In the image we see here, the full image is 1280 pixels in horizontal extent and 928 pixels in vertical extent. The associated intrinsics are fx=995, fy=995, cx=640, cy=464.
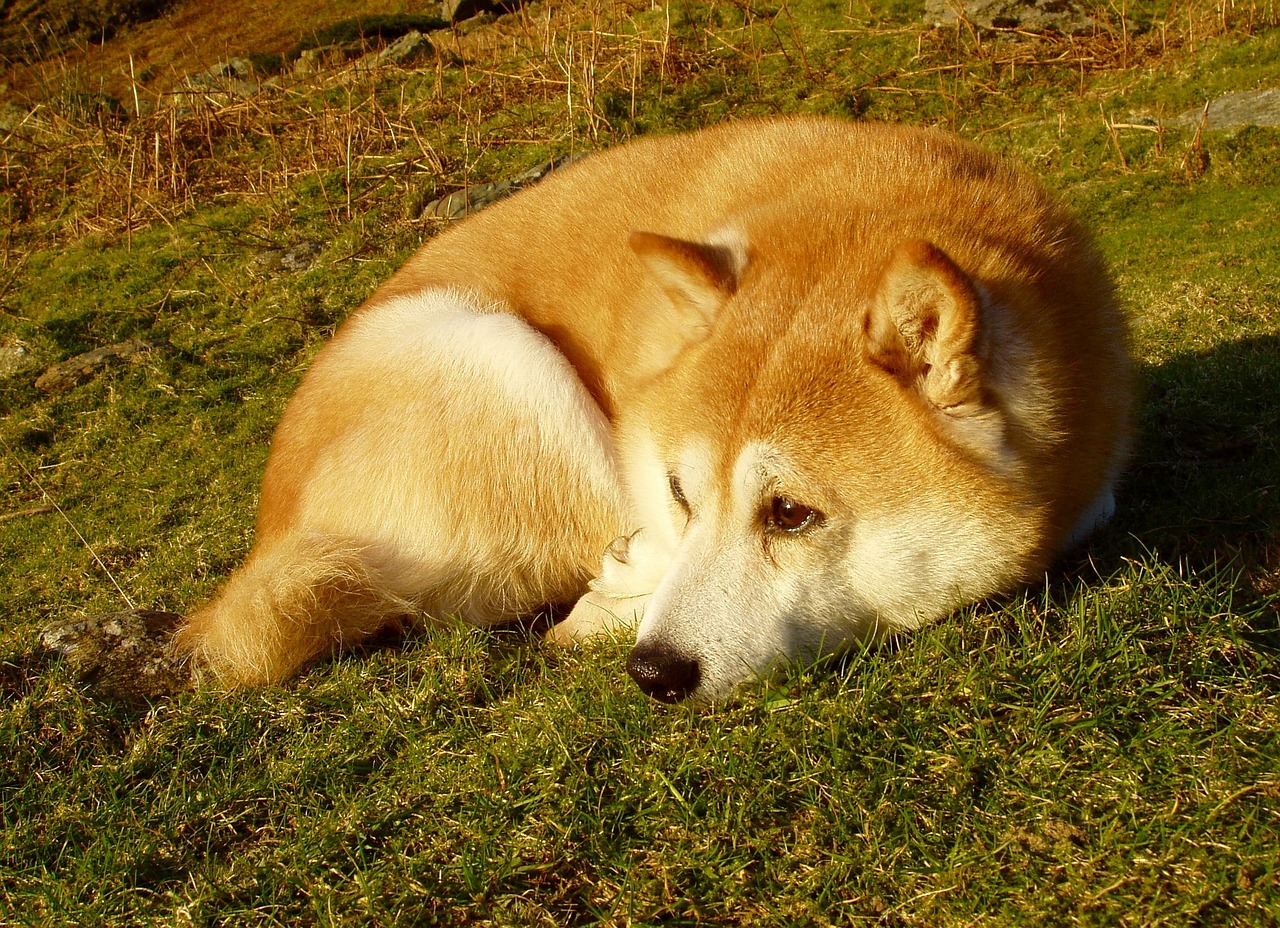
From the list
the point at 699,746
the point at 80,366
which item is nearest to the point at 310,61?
the point at 80,366

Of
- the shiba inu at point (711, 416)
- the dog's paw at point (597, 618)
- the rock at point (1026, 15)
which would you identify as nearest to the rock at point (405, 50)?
the rock at point (1026, 15)

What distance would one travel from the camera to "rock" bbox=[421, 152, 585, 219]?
316 inches

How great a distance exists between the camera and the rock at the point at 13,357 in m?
6.89

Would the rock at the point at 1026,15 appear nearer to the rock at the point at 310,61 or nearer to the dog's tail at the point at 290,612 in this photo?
the rock at the point at 310,61

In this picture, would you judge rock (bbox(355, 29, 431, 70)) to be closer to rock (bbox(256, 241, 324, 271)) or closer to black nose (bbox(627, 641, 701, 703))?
rock (bbox(256, 241, 324, 271))

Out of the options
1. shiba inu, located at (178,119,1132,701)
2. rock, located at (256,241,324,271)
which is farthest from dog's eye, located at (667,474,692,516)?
rock, located at (256,241,324,271)

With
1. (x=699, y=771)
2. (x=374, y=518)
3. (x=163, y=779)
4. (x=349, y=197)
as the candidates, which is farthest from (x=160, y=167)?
(x=699, y=771)

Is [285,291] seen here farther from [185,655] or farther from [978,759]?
[978,759]

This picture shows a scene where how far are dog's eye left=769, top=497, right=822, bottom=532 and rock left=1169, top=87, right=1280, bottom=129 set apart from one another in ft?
21.9

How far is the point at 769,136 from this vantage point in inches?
145

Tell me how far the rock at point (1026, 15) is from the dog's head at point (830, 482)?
25.2 ft

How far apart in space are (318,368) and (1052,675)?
288 cm

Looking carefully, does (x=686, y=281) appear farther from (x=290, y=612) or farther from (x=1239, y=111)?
(x=1239, y=111)

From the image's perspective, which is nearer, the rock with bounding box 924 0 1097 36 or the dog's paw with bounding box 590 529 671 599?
the dog's paw with bounding box 590 529 671 599
